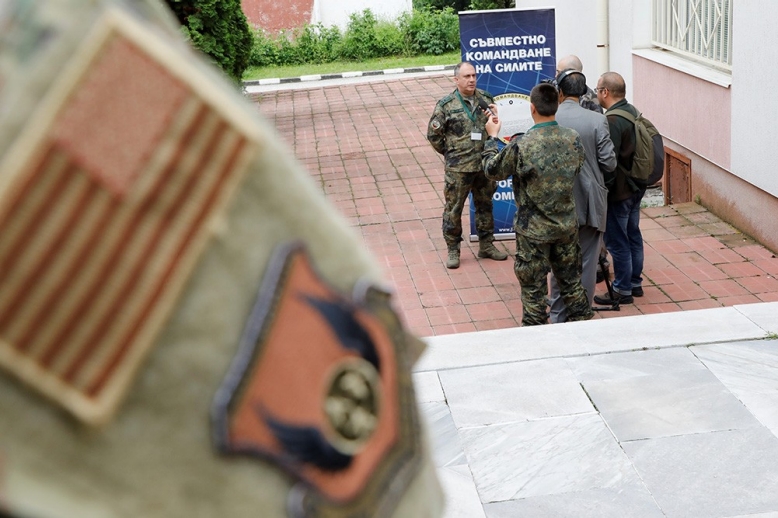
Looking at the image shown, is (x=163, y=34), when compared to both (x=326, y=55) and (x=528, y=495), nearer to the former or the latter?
(x=528, y=495)

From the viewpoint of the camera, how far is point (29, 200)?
0.69 metres

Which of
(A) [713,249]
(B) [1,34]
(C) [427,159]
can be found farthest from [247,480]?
(C) [427,159]

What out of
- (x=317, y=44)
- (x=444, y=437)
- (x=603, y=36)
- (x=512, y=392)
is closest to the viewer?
(x=444, y=437)

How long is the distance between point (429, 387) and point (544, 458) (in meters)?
0.92

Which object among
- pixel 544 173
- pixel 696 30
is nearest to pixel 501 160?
pixel 544 173

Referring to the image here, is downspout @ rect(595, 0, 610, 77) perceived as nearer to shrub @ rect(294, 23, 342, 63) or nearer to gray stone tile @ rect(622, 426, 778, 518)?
gray stone tile @ rect(622, 426, 778, 518)

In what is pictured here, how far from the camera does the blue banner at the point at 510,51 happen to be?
8125mm

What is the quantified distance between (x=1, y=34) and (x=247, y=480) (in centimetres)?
42

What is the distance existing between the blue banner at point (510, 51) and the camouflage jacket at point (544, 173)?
7.69ft

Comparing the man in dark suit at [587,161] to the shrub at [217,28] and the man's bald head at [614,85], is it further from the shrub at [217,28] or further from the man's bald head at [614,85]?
the shrub at [217,28]

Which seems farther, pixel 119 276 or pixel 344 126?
pixel 344 126

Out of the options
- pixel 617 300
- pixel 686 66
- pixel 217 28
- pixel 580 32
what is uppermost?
pixel 217 28

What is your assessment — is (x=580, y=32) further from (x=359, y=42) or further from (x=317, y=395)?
(x=359, y=42)

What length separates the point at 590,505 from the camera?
12.9ft
